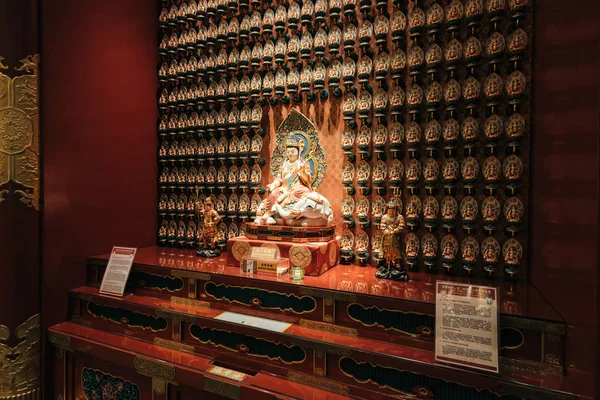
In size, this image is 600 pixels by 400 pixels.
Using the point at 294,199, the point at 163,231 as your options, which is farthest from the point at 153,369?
the point at 163,231

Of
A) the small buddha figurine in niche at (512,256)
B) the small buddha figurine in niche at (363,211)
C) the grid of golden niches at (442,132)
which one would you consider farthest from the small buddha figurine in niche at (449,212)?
the small buddha figurine in niche at (363,211)

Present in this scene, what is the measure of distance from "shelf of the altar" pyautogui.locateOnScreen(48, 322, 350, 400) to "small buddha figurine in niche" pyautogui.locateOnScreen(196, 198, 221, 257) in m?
0.87

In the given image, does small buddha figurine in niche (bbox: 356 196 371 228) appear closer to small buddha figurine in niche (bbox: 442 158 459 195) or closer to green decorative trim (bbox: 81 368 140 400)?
small buddha figurine in niche (bbox: 442 158 459 195)

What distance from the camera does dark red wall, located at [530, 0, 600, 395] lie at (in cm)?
131

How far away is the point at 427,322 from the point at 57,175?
2.70m

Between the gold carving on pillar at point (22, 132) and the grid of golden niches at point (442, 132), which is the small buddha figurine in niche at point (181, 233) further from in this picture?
the grid of golden niches at point (442, 132)

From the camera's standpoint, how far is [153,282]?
2812mm

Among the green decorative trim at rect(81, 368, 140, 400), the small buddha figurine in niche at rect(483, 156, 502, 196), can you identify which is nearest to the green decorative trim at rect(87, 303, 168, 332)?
the green decorative trim at rect(81, 368, 140, 400)

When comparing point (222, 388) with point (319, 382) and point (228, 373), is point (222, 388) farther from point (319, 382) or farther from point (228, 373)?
point (319, 382)

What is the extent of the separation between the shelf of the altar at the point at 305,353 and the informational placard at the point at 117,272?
7 centimetres

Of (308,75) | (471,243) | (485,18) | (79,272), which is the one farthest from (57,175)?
(485,18)

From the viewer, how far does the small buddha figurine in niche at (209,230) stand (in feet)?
10.5

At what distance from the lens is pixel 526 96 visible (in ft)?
7.59

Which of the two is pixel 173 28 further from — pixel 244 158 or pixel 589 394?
pixel 589 394
